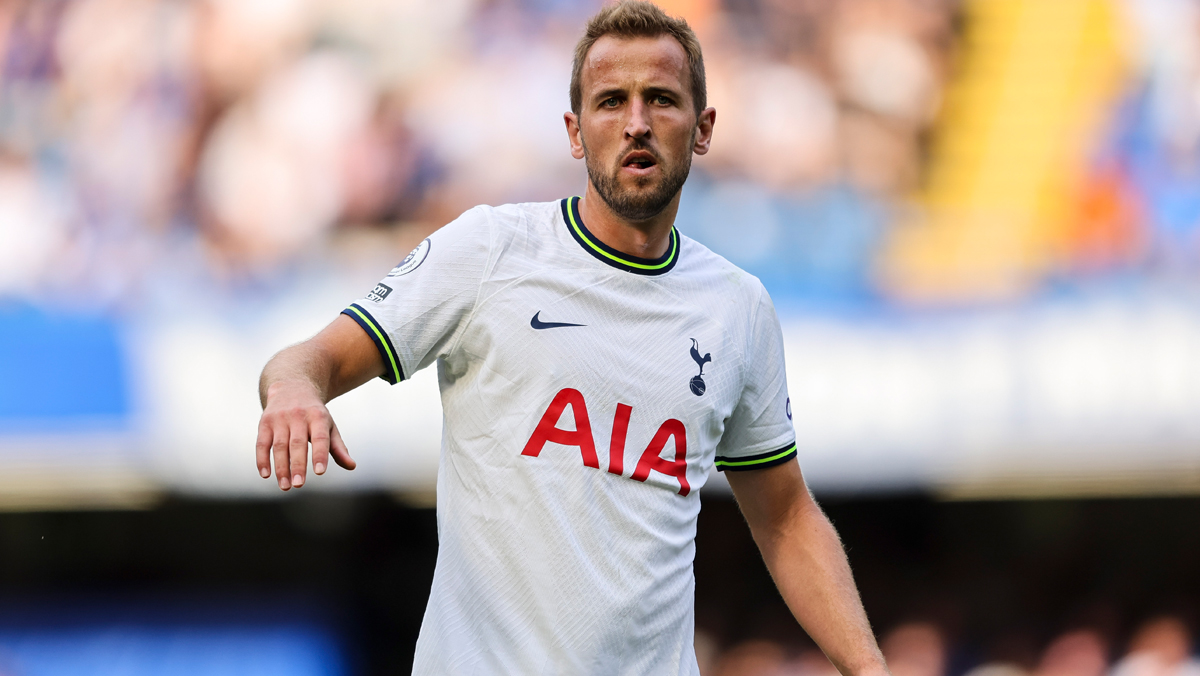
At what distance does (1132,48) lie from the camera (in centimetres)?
710

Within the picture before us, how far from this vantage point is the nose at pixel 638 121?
2619 millimetres

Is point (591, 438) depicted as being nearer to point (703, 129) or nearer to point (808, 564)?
point (808, 564)

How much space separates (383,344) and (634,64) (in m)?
0.85

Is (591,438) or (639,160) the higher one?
(639,160)

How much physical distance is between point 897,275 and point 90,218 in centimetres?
460

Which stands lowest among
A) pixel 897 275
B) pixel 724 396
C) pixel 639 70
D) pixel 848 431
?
pixel 848 431

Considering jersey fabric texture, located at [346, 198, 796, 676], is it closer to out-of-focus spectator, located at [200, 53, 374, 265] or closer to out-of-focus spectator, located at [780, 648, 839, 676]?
out-of-focus spectator, located at [200, 53, 374, 265]

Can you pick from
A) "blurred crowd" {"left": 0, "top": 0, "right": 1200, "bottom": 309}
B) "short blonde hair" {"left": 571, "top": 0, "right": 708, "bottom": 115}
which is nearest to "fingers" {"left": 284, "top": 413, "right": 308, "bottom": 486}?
"short blonde hair" {"left": 571, "top": 0, "right": 708, "bottom": 115}

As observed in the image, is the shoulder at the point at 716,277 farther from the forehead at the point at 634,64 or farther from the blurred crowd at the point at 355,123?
the blurred crowd at the point at 355,123

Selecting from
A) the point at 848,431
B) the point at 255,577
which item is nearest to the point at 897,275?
the point at 848,431

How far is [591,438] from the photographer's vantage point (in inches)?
99.2

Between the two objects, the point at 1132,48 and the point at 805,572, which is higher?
the point at 1132,48

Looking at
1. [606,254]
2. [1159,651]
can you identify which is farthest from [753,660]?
[606,254]

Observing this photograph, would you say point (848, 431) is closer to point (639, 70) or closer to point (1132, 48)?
point (1132, 48)
